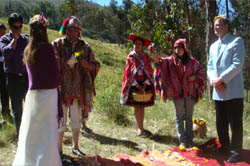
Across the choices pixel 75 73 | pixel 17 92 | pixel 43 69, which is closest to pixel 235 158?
pixel 75 73

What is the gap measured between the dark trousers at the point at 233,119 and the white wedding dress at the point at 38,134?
266cm

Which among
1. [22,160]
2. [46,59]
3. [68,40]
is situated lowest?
[22,160]

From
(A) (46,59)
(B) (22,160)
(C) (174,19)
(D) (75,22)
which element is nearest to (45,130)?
(B) (22,160)

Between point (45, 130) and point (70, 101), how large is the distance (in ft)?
3.14

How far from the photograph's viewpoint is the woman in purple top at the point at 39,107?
2.75 metres

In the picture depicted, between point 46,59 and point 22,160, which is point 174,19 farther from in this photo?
point 22,160

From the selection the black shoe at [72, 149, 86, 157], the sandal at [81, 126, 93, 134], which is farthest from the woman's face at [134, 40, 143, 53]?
the black shoe at [72, 149, 86, 157]

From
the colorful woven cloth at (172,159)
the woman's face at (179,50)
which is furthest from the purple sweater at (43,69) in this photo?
the woman's face at (179,50)

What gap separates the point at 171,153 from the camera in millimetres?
4246

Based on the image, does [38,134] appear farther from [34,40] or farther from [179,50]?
[179,50]

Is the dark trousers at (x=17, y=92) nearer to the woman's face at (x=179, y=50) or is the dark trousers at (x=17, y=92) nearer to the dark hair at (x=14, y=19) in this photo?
the dark hair at (x=14, y=19)

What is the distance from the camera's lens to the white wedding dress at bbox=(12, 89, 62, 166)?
9.00 feet

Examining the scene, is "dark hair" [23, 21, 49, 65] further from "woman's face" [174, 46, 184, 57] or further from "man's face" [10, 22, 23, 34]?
"woman's face" [174, 46, 184, 57]

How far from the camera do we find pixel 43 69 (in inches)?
110
